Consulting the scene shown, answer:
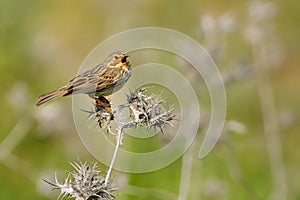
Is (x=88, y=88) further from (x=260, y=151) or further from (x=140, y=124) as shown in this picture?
(x=260, y=151)

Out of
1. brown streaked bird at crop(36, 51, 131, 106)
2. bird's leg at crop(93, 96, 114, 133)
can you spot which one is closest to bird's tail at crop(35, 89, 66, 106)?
brown streaked bird at crop(36, 51, 131, 106)

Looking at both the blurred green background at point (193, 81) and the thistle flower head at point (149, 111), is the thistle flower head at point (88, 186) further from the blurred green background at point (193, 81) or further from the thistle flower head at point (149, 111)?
the blurred green background at point (193, 81)

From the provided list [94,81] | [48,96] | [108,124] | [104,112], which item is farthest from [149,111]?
[48,96]

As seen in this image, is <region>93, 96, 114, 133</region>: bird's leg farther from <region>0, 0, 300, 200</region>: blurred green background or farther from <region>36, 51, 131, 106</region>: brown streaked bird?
<region>0, 0, 300, 200</region>: blurred green background

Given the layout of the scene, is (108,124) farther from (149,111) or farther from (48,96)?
(48,96)

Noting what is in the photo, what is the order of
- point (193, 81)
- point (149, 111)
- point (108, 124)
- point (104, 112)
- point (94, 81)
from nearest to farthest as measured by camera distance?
point (149, 111) → point (108, 124) → point (104, 112) → point (94, 81) → point (193, 81)

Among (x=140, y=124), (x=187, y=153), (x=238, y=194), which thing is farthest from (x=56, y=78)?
(x=140, y=124)
